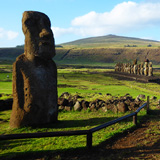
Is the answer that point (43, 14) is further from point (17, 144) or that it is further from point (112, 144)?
point (112, 144)

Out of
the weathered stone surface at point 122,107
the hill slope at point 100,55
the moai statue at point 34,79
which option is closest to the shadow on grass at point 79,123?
the moai statue at point 34,79

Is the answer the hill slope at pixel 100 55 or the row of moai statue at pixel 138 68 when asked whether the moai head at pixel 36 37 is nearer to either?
the row of moai statue at pixel 138 68

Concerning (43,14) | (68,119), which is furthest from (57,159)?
(43,14)

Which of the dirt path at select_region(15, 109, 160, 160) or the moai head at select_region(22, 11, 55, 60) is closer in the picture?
the dirt path at select_region(15, 109, 160, 160)

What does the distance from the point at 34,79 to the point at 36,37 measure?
175cm

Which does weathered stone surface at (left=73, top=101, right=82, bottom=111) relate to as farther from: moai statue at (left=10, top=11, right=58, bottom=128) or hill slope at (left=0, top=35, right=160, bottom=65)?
hill slope at (left=0, top=35, right=160, bottom=65)

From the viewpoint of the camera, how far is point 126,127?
873 centimetres

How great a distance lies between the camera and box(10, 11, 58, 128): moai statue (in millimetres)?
8688

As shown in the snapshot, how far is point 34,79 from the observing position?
8.75 metres

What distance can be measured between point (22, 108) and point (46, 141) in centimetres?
204

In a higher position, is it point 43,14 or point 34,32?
point 43,14

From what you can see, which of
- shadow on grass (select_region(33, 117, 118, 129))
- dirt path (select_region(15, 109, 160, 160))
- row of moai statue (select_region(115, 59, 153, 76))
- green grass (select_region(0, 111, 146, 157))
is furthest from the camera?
row of moai statue (select_region(115, 59, 153, 76))

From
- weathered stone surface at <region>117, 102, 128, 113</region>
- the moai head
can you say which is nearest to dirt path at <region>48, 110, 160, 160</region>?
weathered stone surface at <region>117, 102, 128, 113</region>

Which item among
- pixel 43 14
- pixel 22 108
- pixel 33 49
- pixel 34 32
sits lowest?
pixel 22 108
